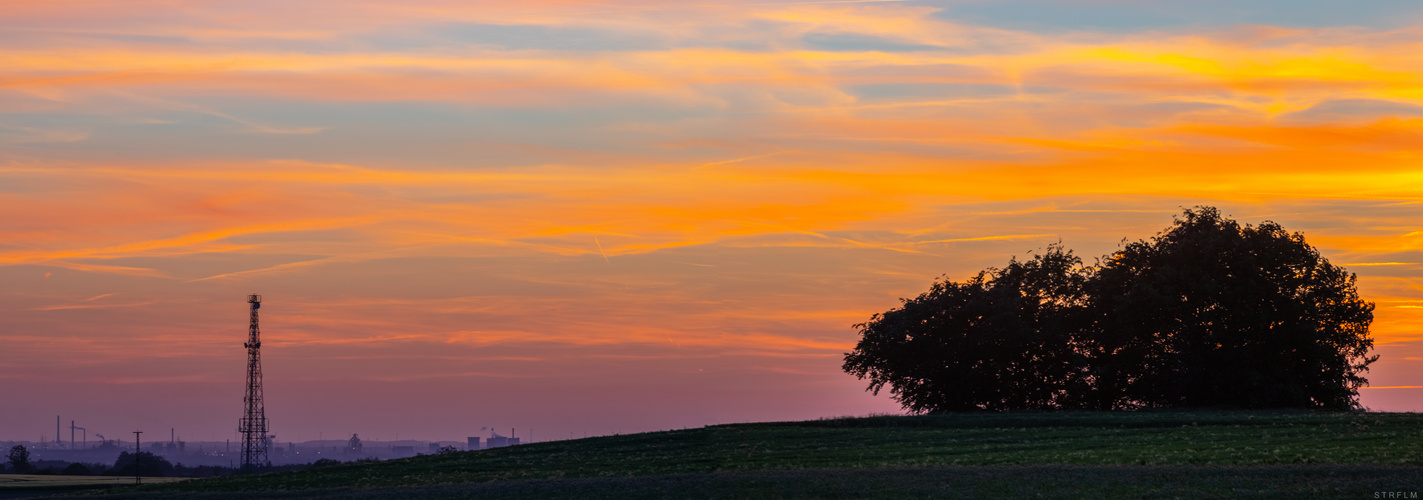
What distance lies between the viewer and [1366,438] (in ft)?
135

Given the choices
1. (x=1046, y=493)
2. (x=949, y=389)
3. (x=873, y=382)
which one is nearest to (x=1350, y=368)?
(x=949, y=389)

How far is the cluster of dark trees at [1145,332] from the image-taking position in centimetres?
6944

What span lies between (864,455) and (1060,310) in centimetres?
3718

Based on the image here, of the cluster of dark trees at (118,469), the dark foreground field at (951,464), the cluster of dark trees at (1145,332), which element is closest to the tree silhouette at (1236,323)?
the cluster of dark trees at (1145,332)

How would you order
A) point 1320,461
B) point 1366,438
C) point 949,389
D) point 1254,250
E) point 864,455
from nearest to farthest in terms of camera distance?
point 1320,461, point 1366,438, point 864,455, point 1254,250, point 949,389

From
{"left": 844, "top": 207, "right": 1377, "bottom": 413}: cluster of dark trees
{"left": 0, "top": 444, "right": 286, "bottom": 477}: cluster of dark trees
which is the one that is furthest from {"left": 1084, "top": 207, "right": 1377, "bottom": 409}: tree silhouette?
{"left": 0, "top": 444, "right": 286, "bottom": 477}: cluster of dark trees

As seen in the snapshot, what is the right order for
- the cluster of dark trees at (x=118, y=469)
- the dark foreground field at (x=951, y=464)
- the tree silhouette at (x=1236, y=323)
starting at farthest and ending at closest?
1. the cluster of dark trees at (x=118, y=469)
2. the tree silhouette at (x=1236, y=323)
3. the dark foreground field at (x=951, y=464)

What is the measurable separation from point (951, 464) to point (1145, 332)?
37457 millimetres

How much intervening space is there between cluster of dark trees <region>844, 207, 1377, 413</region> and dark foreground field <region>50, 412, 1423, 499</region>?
1231cm

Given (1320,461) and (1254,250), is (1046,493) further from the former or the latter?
(1254,250)

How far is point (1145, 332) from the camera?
73.2 metres

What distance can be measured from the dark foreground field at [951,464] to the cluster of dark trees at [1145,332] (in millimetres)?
12312

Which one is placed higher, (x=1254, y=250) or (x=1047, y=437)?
(x=1254, y=250)

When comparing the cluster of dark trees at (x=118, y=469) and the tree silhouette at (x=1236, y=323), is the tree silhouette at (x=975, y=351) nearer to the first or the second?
the tree silhouette at (x=1236, y=323)
